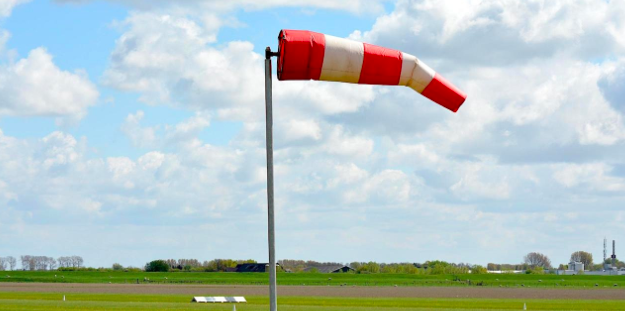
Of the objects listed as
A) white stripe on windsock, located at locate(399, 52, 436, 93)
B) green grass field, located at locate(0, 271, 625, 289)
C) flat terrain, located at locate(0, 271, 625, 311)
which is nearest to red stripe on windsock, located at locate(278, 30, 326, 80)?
white stripe on windsock, located at locate(399, 52, 436, 93)

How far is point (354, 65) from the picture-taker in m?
14.1

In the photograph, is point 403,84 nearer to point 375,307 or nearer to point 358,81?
point 358,81

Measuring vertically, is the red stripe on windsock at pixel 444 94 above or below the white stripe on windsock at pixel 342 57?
below

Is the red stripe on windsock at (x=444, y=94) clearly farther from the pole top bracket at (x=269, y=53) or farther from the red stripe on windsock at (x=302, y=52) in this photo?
the pole top bracket at (x=269, y=53)

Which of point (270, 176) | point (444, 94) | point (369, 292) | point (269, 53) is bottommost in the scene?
point (369, 292)

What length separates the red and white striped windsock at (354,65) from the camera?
14.0m

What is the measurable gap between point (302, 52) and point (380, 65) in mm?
1246

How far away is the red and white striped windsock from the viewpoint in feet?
45.8

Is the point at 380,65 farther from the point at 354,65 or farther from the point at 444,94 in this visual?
the point at 444,94

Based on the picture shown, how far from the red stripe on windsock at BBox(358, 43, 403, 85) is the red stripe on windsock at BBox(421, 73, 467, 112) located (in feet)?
1.80

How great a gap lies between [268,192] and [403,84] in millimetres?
2695

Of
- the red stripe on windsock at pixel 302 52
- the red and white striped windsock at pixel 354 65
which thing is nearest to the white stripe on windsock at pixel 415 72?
the red and white striped windsock at pixel 354 65

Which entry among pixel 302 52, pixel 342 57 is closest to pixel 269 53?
pixel 302 52

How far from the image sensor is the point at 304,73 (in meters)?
14.2
